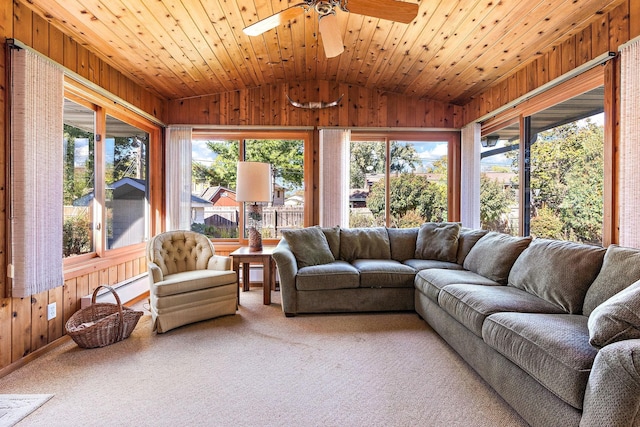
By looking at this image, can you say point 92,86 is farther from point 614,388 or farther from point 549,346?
point 614,388

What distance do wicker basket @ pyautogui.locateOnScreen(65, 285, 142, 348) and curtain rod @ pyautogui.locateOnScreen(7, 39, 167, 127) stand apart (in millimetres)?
1786

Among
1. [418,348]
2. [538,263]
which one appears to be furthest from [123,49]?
[538,263]

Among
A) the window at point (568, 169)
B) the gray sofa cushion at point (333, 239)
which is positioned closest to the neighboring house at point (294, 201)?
the gray sofa cushion at point (333, 239)

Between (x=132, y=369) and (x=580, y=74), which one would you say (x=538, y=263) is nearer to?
(x=580, y=74)

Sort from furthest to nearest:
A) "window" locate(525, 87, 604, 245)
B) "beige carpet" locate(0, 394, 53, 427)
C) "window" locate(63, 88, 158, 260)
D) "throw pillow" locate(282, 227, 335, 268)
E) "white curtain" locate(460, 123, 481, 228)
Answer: "white curtain" locate(460, 123, 481, 228) → "throw pillow" locate(282, 227, 335, 268) → "window" locate(63, 88, 158, 260) → "window" locate(525, 87, 604, 245) → "beige carpet" locate(0, 394, 53, 427)

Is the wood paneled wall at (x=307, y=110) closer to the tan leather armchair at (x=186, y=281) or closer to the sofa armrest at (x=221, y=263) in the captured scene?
the tan leather armchair at (x=186, y=281)

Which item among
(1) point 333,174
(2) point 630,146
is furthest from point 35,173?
(2) point 630,146

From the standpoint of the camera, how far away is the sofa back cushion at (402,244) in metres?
3.92

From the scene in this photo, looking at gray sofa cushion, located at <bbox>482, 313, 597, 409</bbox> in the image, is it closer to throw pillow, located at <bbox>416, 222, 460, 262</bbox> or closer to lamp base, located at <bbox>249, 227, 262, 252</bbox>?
throw pillow, located at <bbox>416, 222, 460, 262</bbox>

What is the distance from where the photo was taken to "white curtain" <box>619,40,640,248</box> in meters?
2.23

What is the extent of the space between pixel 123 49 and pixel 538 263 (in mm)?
3991

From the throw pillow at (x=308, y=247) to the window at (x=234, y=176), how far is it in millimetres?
1043

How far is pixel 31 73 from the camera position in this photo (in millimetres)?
2273

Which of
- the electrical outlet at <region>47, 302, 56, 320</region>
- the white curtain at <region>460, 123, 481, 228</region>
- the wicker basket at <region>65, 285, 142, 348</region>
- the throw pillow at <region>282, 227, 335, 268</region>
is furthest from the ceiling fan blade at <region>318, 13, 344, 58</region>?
the electrical outlet at <region>47, 302, 56, 320</region>
